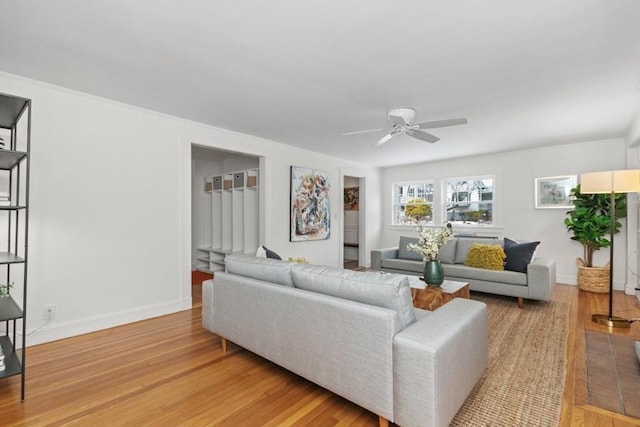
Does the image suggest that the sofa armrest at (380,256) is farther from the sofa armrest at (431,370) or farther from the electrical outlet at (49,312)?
the electrical outlet at (49,312)

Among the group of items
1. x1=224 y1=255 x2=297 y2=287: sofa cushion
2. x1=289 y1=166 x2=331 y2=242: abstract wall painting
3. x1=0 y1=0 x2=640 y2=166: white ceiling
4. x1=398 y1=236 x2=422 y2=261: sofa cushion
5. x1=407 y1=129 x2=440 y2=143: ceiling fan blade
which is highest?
x1=0 y1=0 x2=640 y2=166: white ceiling

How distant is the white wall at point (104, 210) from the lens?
2910mm

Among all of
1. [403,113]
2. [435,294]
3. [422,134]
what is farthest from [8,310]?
[422,134]

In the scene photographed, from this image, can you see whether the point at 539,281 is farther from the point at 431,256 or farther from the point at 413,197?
the point at 413,197

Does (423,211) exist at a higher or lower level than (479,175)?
lower

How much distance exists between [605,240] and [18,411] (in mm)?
6679

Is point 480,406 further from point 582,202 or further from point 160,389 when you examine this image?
Answer: point 582,202

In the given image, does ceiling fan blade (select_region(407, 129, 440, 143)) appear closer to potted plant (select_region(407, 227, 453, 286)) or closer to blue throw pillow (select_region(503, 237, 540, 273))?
potted plant (select_region(407, 227, 453, 286))

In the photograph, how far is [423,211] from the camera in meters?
6.95

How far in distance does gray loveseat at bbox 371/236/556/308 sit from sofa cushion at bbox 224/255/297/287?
316cm

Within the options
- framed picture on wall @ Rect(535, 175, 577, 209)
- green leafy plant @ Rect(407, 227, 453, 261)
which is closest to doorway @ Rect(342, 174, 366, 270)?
framed picture on wall @ Rect(535, 175, 577, 209)

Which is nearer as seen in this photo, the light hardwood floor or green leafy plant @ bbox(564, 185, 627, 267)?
the light hardwood floor

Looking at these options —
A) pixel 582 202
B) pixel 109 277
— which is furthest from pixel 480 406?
pixel 582 202

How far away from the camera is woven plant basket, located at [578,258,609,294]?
4.62 meters
